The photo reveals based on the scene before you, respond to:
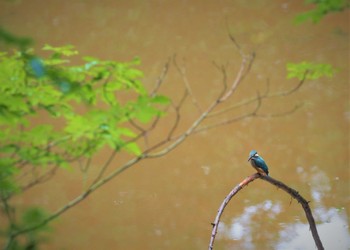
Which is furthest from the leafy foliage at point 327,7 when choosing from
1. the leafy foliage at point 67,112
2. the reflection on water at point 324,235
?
the reflection on water at point 324,235

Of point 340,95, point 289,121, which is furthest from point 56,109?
point 340,95

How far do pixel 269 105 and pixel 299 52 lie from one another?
1171 mm

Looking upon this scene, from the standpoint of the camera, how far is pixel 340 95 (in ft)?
12.0

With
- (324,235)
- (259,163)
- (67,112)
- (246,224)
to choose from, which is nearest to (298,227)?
(324,235)

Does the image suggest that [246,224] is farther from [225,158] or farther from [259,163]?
[259,163]

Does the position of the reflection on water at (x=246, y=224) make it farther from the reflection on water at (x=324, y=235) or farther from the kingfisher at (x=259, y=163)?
the kingfisher at (x=259, y=163)

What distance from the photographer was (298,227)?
7.77 feet

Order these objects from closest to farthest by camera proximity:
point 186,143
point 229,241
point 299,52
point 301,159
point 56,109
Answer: point 56,109
point 229,241
point 301,159
point 186,143
point 299,52

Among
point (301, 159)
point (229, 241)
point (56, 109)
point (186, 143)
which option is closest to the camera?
point (56, 109)

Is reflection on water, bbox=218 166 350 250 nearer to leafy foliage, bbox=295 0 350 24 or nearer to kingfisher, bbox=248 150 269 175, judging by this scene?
kingfisher, bbox=248 150 269 175

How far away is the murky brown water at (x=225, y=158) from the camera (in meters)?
2.37

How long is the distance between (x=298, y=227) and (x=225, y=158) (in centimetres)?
84

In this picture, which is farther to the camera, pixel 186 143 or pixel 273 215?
pixel 186 143

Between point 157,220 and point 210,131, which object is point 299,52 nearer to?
point 210,131
